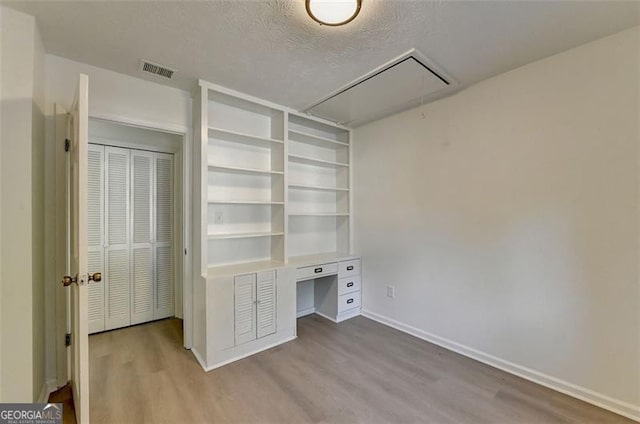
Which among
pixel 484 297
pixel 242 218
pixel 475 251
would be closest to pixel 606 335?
pixel 484 297

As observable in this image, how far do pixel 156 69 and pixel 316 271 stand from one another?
2322 mm

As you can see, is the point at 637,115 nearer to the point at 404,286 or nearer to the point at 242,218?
the point at 404,286

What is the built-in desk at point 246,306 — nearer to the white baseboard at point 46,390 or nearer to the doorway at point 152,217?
the doorway at point 152,217

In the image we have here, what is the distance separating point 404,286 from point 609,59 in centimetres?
235

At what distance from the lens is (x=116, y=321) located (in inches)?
122

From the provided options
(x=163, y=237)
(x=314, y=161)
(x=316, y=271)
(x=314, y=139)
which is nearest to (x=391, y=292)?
(x=316, y=271)

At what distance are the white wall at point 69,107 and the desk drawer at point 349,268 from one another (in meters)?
2.22

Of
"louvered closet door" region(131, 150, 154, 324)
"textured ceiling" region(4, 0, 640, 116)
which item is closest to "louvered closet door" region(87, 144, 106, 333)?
"louvered closet door" region(131, 150, 154, 324)

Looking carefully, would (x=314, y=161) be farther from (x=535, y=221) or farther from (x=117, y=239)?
(x=117, y=239)

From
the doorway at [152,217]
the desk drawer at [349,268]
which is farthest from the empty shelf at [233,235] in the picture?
the desk drawer at [349,268]

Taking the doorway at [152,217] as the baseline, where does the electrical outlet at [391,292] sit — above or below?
below

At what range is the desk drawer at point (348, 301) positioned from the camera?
329 centimetres

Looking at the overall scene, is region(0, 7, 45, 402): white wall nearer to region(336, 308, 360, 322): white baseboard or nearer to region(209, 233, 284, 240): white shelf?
region(209, 233, 284, 240): white shelf

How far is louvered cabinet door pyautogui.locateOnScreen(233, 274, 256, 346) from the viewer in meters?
2.45
